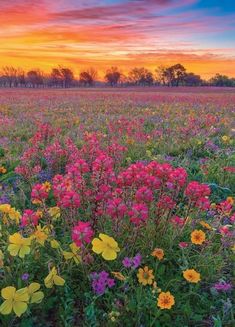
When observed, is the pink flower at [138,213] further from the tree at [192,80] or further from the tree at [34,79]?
the tree at [34,79]

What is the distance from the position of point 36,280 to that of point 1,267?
0.37 meters

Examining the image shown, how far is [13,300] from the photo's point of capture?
8.45ft

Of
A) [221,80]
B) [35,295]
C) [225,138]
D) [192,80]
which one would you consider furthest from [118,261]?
[192,80]

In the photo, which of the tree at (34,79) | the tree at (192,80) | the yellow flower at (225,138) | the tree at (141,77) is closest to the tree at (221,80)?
the tree at (192,80)

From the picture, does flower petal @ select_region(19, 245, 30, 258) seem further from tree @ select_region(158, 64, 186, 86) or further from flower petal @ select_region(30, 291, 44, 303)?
tree @ select_region(158, 64, 186, 86)

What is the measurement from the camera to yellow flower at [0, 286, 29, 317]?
2527mm

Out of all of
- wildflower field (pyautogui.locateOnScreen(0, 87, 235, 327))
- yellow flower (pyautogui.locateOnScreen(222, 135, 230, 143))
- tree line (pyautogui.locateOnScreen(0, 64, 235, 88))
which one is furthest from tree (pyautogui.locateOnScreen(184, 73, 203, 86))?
wildflower field (pyautogui.locateOnScreen(0, 87, 235, 327))

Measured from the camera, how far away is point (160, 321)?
2.85 m

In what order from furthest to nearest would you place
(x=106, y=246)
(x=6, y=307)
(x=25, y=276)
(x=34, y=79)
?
(x=34, y=79) → (x=25, y=276) → (x=106, y=246) → (x=6, y=307)

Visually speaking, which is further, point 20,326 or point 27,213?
point 27,213

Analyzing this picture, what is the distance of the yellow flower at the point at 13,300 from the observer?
2527 millimetres

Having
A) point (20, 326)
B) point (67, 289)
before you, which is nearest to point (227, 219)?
point (67, 289)

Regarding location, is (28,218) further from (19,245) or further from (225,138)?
(225,138)

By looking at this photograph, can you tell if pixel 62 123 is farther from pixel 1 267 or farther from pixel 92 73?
pixel 92 73
